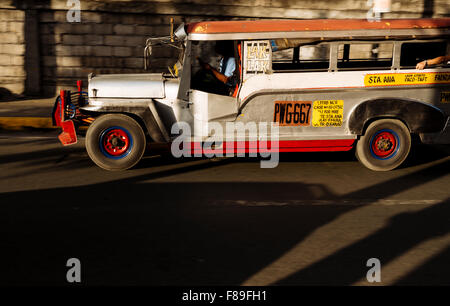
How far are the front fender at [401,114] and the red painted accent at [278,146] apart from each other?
30cm

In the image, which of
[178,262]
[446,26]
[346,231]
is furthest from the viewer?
[446,26]

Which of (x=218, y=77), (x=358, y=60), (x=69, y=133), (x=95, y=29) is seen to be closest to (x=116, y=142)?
(x=69, y=133)

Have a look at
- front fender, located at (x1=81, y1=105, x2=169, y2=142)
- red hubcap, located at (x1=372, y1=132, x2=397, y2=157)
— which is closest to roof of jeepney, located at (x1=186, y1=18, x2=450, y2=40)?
front fender, located at (x1=81, y1=105, x2=169, y2=142)

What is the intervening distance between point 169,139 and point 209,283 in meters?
3.40

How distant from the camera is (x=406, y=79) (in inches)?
277

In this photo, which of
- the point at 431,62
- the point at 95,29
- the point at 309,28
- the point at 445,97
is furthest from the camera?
the point at 95,29

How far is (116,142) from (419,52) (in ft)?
14.5

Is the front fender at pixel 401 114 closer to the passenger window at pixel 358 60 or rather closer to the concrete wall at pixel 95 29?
the passenger window at pixel 358 60

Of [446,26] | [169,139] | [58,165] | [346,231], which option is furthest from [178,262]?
[446,26]

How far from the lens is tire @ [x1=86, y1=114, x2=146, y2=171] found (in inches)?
281

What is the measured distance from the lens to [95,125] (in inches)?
281

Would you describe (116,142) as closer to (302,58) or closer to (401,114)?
(302,58)

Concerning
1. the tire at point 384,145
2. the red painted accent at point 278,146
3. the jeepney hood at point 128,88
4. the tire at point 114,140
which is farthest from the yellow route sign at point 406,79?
the tire at point 114,140
